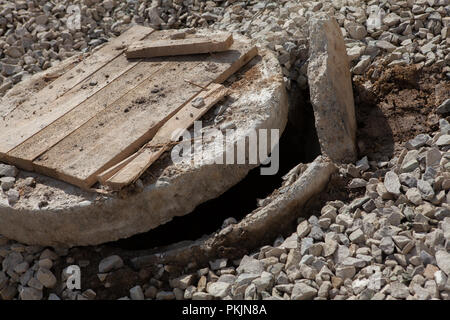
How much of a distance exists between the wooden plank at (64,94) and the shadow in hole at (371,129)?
176 cm

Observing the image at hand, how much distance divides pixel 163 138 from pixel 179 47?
3.44ft

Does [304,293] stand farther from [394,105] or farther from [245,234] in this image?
[394,105]

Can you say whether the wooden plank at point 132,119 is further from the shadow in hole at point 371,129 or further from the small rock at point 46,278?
the shadow in hole at point 371,129

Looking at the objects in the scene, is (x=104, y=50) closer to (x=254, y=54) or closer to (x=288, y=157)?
(x=254, y=54)

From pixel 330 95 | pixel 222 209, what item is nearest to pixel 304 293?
pixel 222 209

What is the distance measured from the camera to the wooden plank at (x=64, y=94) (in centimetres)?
440

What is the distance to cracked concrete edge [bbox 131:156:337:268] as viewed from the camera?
12.9 ft

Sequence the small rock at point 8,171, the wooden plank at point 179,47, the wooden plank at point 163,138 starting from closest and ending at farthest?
the wooden plank at point 163,138 → the small rock at point 8,171 → the wooden plank at point 179,47

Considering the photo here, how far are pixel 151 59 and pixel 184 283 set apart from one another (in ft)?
6.28

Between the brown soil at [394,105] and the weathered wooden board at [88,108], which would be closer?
the weathered wooden board at [88,108]

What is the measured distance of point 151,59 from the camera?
16.2ft

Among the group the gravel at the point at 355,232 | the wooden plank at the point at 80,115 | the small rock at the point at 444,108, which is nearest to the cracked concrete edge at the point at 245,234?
the gravel at the point at 355,232

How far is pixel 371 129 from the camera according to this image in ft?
15.1

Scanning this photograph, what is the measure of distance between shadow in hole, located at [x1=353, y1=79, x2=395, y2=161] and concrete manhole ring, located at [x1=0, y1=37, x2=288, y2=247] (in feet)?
2.78
